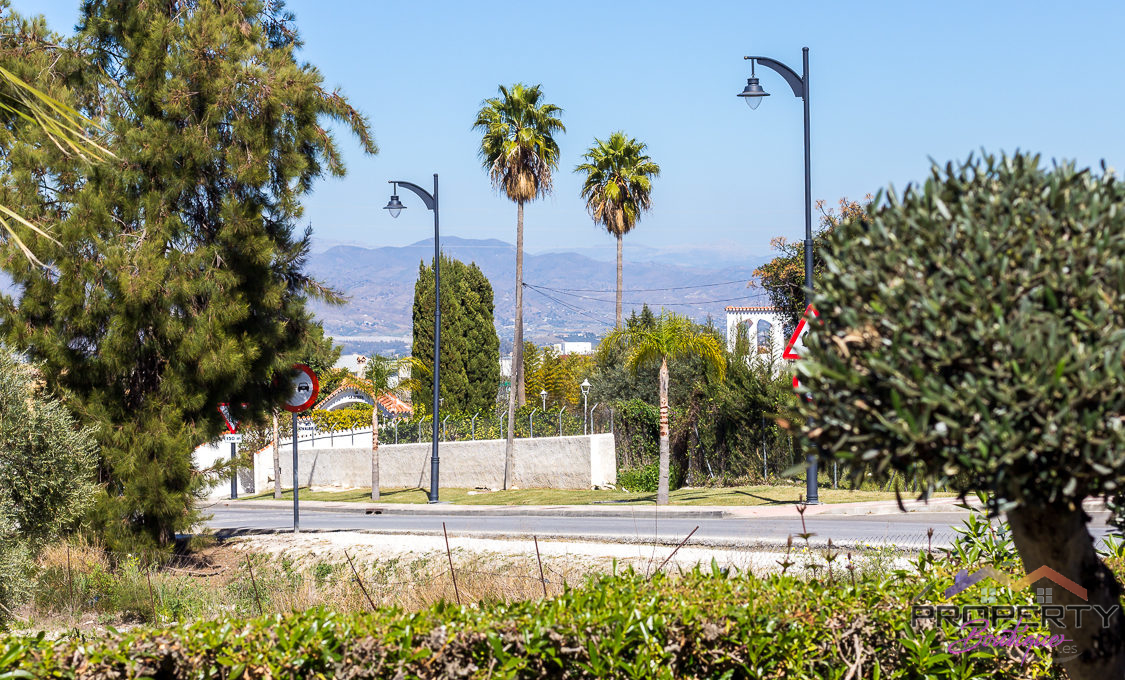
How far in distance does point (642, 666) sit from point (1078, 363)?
90.7 inches

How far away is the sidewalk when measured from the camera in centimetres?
1731

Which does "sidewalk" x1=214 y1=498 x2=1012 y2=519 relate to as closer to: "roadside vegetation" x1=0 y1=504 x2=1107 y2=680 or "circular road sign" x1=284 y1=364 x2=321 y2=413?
"circular road sign" x1=284 y1=364 x2=321 y2=413

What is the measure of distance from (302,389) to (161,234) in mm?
3140

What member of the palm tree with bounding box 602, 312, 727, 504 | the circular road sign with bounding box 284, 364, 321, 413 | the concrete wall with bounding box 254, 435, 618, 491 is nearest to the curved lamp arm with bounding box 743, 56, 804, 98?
the palm tree with bounding box 602, 312, 727, 504

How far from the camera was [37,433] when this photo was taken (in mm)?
9078

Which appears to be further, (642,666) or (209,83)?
(209,83)

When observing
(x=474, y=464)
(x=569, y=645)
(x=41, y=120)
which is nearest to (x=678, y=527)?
(x=569, y=645)

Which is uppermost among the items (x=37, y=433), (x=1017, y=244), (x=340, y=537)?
(x=1017, y=244)

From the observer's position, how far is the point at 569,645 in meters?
4.37

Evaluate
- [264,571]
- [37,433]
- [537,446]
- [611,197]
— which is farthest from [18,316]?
[611,197]

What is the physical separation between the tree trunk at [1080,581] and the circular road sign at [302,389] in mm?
11627

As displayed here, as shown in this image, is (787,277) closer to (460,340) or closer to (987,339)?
(460,340)

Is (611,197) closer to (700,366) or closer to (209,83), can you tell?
(700,366)

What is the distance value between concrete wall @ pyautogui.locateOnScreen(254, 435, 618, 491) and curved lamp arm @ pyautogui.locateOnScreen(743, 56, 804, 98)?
11760mm
